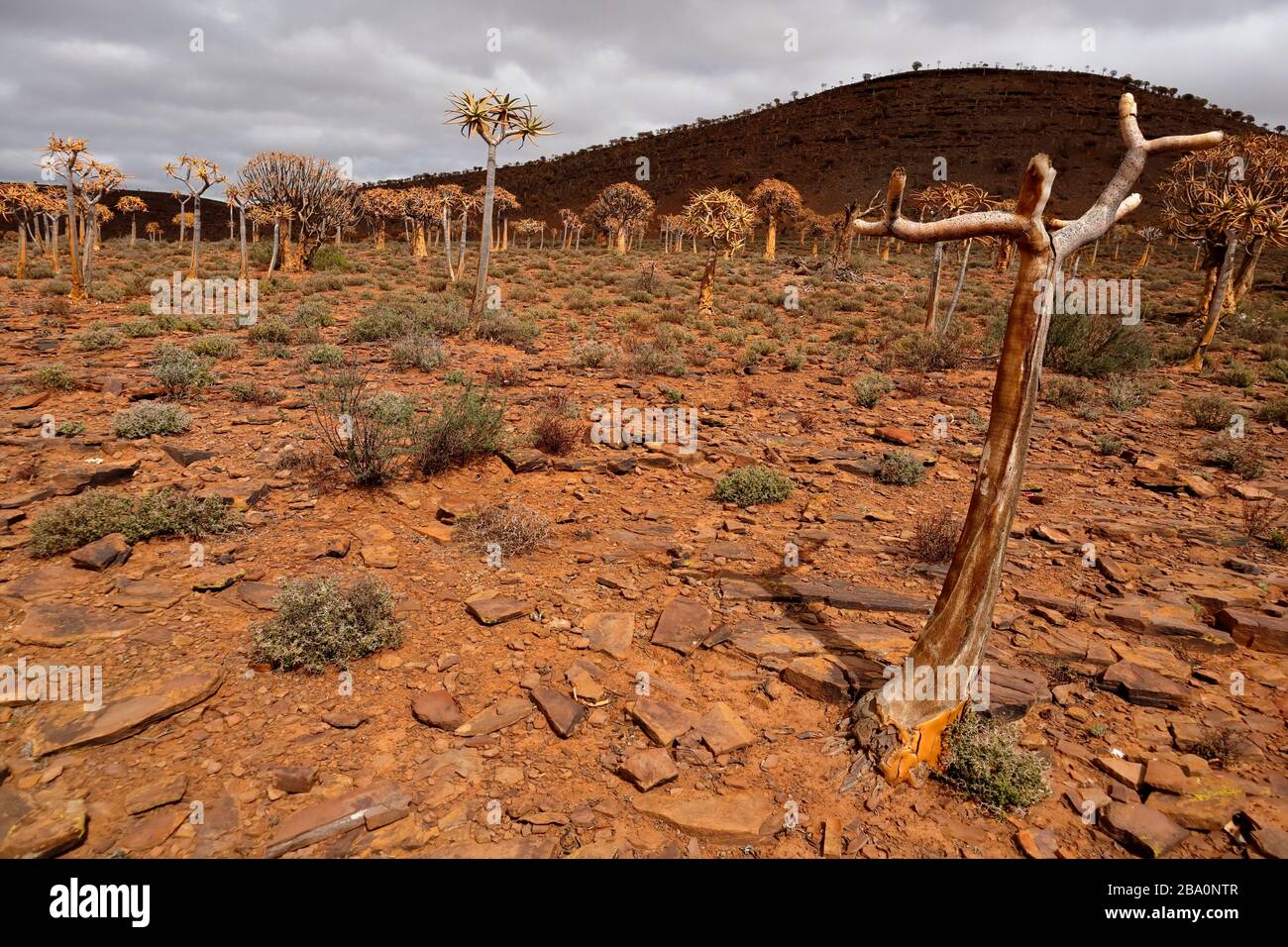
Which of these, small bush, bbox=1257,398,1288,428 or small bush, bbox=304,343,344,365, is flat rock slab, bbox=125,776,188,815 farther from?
small bush, bbox=1257,398,1288,428

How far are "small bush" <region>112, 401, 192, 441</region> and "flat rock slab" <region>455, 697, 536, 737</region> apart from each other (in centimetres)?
692

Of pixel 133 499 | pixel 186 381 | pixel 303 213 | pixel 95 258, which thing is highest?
pixel 303 213

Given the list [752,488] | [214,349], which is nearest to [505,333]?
[214,349]

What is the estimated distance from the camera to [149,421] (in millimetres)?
7754

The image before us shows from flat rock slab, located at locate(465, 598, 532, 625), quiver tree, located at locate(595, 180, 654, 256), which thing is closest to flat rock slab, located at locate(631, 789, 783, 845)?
flat rock slab, located at locate(465, 598, 532, 625)

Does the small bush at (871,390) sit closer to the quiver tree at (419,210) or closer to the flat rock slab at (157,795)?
the flat rock slab at (157,795)

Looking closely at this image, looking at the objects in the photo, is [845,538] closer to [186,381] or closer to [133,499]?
[133,499]

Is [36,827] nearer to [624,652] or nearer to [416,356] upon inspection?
[624,652]

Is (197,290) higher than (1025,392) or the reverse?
higher

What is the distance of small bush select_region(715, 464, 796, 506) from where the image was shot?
→ 7445mm

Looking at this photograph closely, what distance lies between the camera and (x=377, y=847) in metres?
2.83

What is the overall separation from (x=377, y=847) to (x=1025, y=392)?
4043 mm
